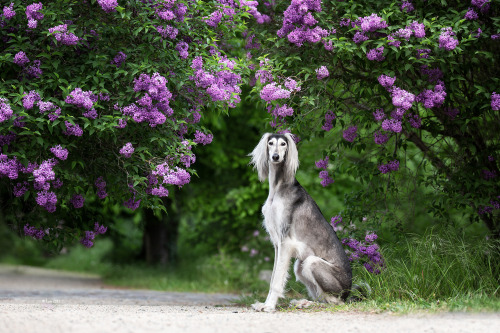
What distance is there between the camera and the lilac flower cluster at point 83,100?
22.7ft

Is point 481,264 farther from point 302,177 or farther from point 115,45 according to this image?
point 302,177

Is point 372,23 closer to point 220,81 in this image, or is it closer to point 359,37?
point 359,37

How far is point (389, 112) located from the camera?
8172 mm

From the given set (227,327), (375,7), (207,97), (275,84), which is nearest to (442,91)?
(375,7)

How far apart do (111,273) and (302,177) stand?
7397mm

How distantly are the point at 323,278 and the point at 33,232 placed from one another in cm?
411

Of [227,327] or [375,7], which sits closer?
[227,327]

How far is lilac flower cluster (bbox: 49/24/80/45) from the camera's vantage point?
704cm

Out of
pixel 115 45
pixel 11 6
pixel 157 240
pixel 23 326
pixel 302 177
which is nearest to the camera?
pixel 23 326

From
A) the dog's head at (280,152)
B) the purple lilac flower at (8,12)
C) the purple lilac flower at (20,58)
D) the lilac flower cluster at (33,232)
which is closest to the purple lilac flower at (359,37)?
the dog's head at (280,152)

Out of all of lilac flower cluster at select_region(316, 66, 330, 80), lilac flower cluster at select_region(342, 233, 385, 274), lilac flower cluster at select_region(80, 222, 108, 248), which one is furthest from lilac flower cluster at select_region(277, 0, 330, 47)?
lilac flower cluster at select_region(80, 222, 108, 248)

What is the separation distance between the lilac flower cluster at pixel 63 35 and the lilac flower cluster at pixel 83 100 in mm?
595

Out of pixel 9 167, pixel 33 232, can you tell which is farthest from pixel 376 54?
pixel 33 232

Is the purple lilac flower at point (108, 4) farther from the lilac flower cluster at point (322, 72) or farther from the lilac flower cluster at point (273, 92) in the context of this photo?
the lilac flower cluster at point (322, 72)
